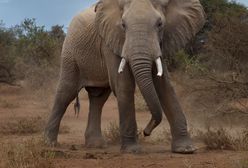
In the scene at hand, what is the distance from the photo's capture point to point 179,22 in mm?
7988

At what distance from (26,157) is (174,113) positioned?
2486 mm

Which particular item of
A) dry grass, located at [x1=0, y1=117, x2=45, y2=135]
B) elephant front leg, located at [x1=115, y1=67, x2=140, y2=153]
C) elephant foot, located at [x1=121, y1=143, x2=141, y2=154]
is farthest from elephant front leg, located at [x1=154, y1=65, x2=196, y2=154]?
dry grass, located at [x1=0, y1=117, x2=45, y2=135]

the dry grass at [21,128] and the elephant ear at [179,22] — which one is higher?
the elephant ear at [179,22]

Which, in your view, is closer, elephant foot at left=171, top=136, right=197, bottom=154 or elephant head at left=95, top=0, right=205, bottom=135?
elephant head at left=95, top=0, right=205, bottom=135

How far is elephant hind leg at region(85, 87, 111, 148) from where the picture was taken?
963cm

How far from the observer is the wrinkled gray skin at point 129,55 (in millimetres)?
7094

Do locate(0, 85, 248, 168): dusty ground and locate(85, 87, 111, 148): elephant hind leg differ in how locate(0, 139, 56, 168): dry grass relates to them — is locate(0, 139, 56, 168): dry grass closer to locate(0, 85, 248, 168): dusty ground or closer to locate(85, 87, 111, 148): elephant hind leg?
locate(0, 85, 248, 168): dusty ground

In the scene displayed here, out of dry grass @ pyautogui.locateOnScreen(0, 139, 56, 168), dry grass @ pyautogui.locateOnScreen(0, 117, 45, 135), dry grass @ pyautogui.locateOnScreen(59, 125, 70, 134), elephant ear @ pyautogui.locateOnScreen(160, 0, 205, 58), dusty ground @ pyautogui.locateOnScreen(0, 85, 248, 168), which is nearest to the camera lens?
dry grass @ pyautogui.locateOnScreen(0, 139, 56, 168)

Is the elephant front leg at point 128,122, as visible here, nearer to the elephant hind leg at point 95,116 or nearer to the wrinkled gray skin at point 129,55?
the wrinkled gray skin at point 129,55

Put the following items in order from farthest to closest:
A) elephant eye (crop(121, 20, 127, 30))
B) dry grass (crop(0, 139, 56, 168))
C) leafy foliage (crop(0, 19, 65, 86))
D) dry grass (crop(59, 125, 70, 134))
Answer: leafy foliage (crop(0, 19, 65, 86)), dry grass (crop(59, 125, 70, 134)), elephant eye (crop(121, 20, 127, 30)), dry grass (crop(0, 139, 56, 168))

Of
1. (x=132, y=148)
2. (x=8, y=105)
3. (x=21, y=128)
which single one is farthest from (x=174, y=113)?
(x=8, y=105)

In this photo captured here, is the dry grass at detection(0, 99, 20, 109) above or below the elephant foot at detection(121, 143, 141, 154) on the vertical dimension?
above

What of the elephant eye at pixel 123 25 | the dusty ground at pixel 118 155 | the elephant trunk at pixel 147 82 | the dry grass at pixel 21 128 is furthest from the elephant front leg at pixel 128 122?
the dry grass at pixel 21 128

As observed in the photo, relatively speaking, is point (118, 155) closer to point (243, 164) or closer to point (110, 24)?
point (110, 24)
